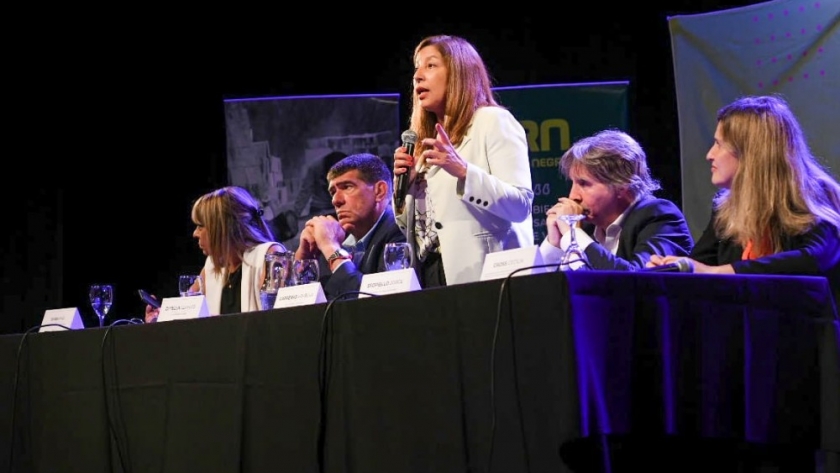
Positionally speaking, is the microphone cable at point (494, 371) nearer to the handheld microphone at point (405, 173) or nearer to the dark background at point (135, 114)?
the handheld microphone at point (405, 173)

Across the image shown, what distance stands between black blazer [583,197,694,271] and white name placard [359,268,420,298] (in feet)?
2.94

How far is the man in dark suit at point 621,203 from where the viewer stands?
9.92 ft

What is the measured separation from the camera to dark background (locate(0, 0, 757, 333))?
573 cm

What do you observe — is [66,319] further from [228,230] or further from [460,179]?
[460,179]

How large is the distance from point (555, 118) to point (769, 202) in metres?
2.47

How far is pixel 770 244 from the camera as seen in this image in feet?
8.09

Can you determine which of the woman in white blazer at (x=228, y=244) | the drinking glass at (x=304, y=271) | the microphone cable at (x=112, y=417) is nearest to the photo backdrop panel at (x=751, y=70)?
the woman in white blazer at (x=228, y=244)

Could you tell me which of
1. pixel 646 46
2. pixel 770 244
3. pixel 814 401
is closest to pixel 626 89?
pixel 646 46

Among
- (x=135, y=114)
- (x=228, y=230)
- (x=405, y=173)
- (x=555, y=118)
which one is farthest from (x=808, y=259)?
(x=135, y=114)

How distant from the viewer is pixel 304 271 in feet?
9.07

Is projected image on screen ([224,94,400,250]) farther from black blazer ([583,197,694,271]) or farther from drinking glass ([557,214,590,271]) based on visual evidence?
drinking glass ([557,214,590,271])

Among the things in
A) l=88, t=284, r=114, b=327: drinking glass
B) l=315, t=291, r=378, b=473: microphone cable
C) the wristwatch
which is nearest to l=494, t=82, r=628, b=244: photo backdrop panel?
the wristwatch

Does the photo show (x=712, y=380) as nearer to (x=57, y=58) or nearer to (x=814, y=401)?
(x=814, y=401)

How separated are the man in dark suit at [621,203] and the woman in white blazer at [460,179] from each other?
157mm
